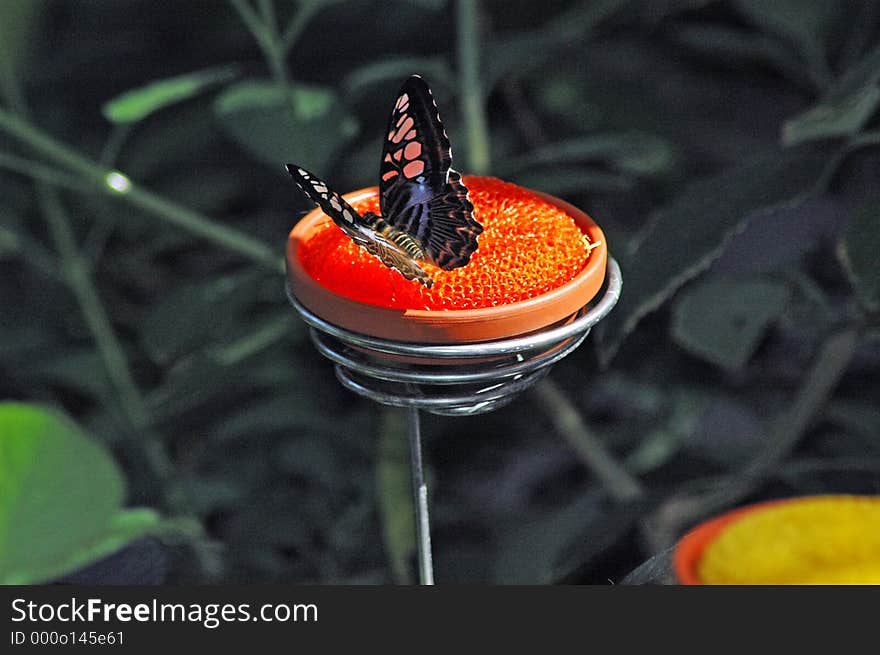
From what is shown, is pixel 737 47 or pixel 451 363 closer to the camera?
pixel 451 363

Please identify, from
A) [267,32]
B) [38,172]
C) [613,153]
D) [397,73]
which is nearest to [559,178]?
[613,153]

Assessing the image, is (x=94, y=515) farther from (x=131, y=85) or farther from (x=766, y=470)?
(x=131, y=85)

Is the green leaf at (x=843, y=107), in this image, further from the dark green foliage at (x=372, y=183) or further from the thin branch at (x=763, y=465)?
the thin branch at (x=763, y=465)

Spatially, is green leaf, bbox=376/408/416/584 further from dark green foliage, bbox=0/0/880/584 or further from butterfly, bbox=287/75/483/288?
butterfly, bbox=287/75/483/288

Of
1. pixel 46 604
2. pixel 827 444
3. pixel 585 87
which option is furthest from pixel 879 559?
pixel 585 87

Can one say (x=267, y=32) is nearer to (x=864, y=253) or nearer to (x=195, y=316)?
(x=195, y=316)

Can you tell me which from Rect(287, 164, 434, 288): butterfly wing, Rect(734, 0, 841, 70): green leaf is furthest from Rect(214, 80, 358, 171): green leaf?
Rect(287, 164, 434, 288): butterfly wing

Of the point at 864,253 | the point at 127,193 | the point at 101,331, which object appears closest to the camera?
the point at 864,253
